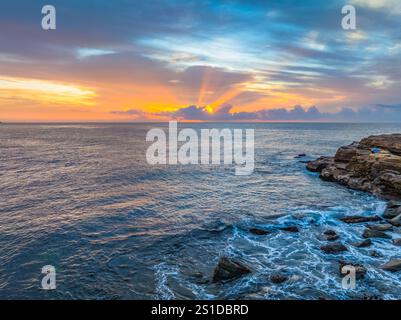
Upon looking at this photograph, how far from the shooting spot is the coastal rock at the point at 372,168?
1443 inches

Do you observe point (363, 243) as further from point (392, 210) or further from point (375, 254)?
point (392, 210)

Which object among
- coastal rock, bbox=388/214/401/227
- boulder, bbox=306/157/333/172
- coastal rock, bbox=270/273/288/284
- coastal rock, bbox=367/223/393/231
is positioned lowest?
coastal rock, bbox=270/273/288/284

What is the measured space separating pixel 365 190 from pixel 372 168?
374 centimetres

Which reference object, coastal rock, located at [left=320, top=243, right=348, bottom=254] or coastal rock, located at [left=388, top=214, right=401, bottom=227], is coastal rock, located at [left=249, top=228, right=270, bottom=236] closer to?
coastal rock, located at [left=320, top=243, right=348, bottom=254]

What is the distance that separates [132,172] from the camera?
54875 millimetres

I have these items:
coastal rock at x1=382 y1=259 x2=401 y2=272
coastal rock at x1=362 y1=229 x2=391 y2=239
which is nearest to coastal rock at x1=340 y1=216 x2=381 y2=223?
coastal rock at x1=362 y1=229 x2=391 y2=239

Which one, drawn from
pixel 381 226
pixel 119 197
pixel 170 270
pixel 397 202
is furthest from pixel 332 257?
pixel 119 197

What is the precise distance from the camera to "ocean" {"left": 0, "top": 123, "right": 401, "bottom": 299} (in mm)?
17359

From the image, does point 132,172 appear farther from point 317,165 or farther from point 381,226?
point 381,226

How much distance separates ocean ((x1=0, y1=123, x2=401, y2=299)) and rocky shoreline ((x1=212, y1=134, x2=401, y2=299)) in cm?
57

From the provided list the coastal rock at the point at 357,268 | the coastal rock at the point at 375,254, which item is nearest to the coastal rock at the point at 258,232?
the coastal rock at the point at 357,268

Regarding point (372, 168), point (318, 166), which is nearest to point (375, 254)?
point (372, 168)
